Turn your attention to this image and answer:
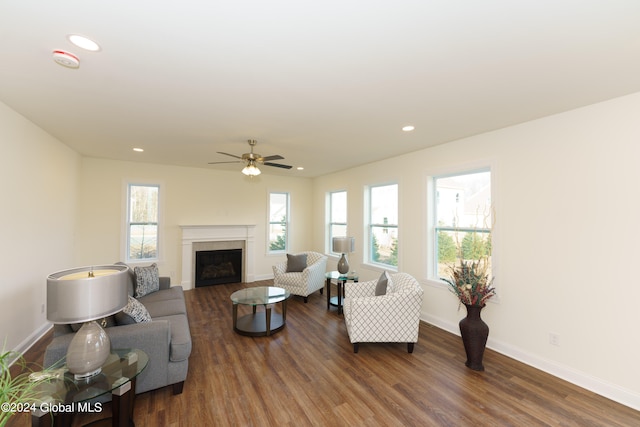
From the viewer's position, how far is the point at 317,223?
7.26 metres

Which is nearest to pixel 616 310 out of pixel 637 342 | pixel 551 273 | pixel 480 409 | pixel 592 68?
pixel 637 342

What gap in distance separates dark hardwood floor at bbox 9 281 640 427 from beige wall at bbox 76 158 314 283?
2.18 m

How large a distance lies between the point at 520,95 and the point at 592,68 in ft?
1.61

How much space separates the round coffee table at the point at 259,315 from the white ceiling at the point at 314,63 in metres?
2.24

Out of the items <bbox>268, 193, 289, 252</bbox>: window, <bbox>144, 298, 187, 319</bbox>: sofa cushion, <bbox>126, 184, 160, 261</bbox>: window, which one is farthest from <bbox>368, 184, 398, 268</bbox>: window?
<bbox>126, 184, 160, 261</bbox>: window

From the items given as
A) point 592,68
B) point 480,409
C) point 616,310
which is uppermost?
point 592,68

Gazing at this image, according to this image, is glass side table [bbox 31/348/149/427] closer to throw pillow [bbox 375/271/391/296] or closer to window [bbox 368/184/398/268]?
throw pillow [bbox 375/271/391/296]

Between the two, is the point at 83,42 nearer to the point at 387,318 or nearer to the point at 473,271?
the point at 387,318

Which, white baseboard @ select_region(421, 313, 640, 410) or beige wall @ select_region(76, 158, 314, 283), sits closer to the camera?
white baseboard @ select_region(421, 313, 640, 410)

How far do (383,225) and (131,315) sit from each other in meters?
4.07

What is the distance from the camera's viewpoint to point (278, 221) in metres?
7.14

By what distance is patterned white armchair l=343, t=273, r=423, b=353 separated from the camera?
10.5 ft

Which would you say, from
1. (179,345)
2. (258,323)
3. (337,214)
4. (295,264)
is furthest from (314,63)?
(337,214)

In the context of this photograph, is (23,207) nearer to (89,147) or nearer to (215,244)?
(89,147)
